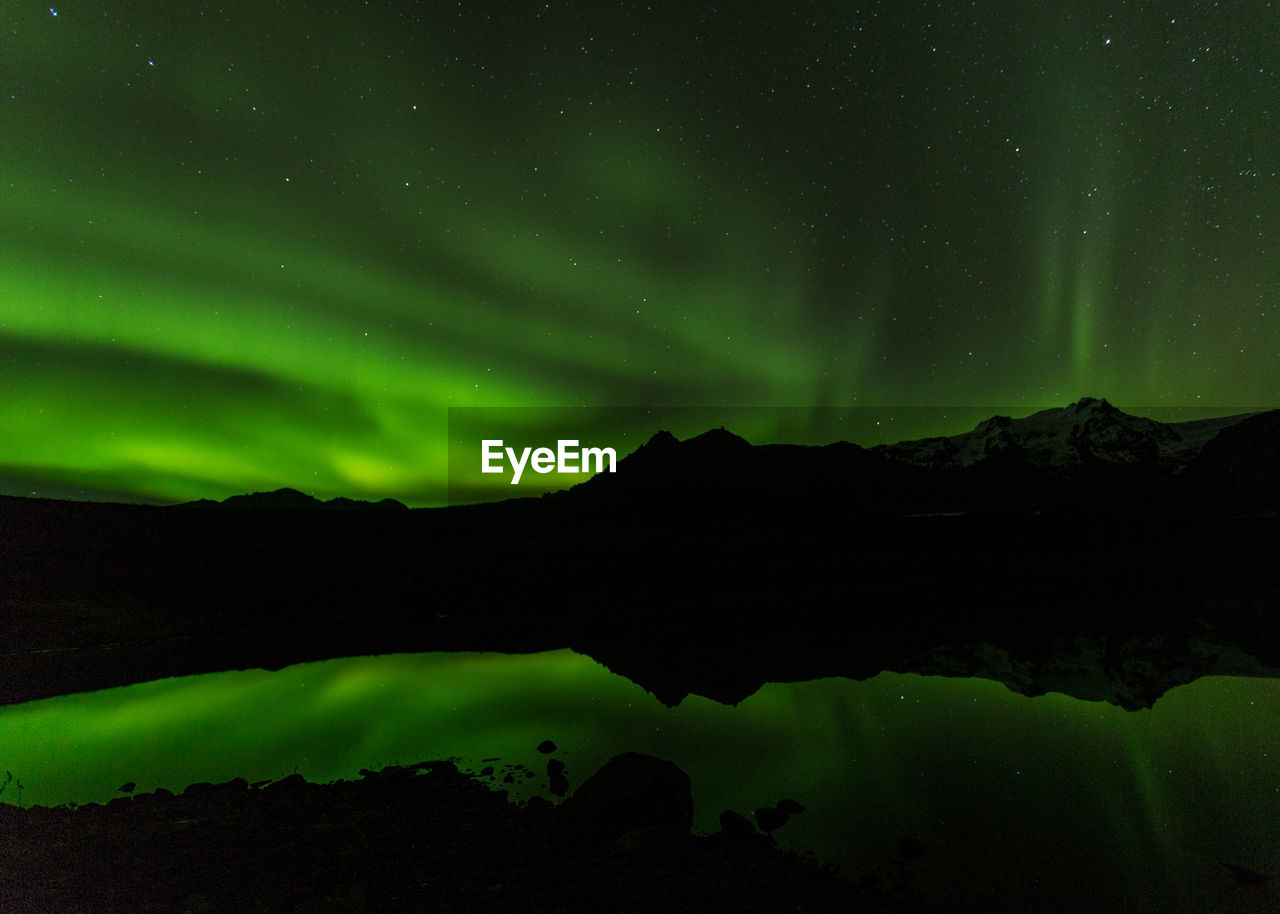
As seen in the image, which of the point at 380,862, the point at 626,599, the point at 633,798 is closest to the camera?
the point at 380,862

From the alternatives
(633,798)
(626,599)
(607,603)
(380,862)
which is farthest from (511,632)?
(380,862)

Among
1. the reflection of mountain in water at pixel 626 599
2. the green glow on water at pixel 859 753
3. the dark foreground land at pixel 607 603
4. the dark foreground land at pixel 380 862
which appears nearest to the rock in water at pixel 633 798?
the dark foreground land at pixel 380 862

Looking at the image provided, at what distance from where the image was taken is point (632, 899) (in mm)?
6230

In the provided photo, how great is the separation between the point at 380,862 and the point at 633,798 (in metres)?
3.39

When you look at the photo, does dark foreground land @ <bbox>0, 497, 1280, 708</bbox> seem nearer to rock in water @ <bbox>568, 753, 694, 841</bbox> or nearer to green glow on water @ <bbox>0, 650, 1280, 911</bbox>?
green glow on water @ <bbox>0, 650, 1280, 911</bbox>

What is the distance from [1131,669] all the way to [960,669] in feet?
18.5

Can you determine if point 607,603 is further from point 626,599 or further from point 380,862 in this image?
point 380,862

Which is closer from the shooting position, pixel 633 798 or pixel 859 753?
pixel 633 798

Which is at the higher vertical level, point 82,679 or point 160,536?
point 160,536

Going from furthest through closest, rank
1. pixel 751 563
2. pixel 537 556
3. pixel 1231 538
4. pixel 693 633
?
1. pixel 1231 538
2. pixel 751 563
3. pixel 537 556
4. pixel 693 633

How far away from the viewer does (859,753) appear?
1206cm

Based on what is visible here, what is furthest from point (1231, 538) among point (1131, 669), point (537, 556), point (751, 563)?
point (537, 556)

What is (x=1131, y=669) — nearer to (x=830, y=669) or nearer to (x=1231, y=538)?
(x=830, y=669)

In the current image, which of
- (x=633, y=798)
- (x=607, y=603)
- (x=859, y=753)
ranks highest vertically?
(x=633, y=798)
